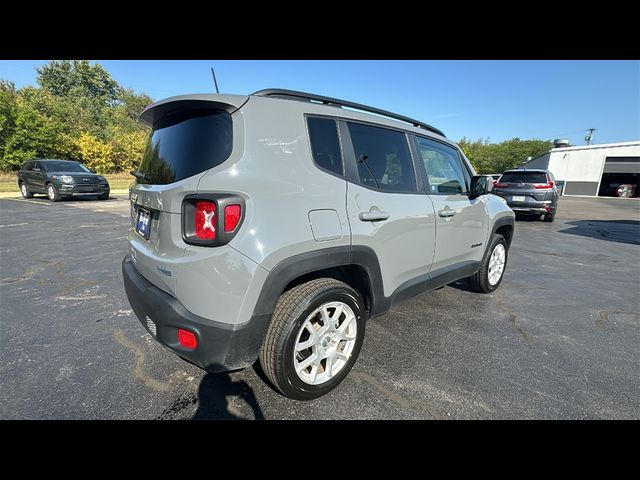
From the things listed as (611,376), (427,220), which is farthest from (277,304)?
(611,376)

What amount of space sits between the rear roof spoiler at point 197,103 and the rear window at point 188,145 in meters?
0.03

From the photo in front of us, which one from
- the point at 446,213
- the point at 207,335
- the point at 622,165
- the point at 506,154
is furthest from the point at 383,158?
the point at 506,154

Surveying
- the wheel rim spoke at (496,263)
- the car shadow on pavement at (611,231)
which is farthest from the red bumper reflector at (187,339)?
the car shadow on pavement at (611,231)

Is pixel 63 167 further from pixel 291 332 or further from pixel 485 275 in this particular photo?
pixel 485 275

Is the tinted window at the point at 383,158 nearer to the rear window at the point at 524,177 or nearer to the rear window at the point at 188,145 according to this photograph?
the rear window at the point at 188,145

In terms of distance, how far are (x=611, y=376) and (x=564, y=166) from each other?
40262mm

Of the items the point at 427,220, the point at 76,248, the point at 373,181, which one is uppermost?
the point at 373,181

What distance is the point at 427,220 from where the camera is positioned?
8.57ft

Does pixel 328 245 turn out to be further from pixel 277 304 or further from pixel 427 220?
pixel 427 220

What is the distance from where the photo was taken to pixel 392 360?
8.11 ft

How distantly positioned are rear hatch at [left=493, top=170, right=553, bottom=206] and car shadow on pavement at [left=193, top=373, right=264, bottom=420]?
34.3 feet

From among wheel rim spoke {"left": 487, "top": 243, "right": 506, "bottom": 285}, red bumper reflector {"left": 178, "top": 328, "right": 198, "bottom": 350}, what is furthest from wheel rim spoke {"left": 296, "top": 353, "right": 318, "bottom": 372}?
wheel rim spoke {"left": 487, "top": 243, "right": 506, "bottom": 285}

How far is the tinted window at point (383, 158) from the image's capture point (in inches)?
86.9

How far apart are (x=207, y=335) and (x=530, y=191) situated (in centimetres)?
1133
